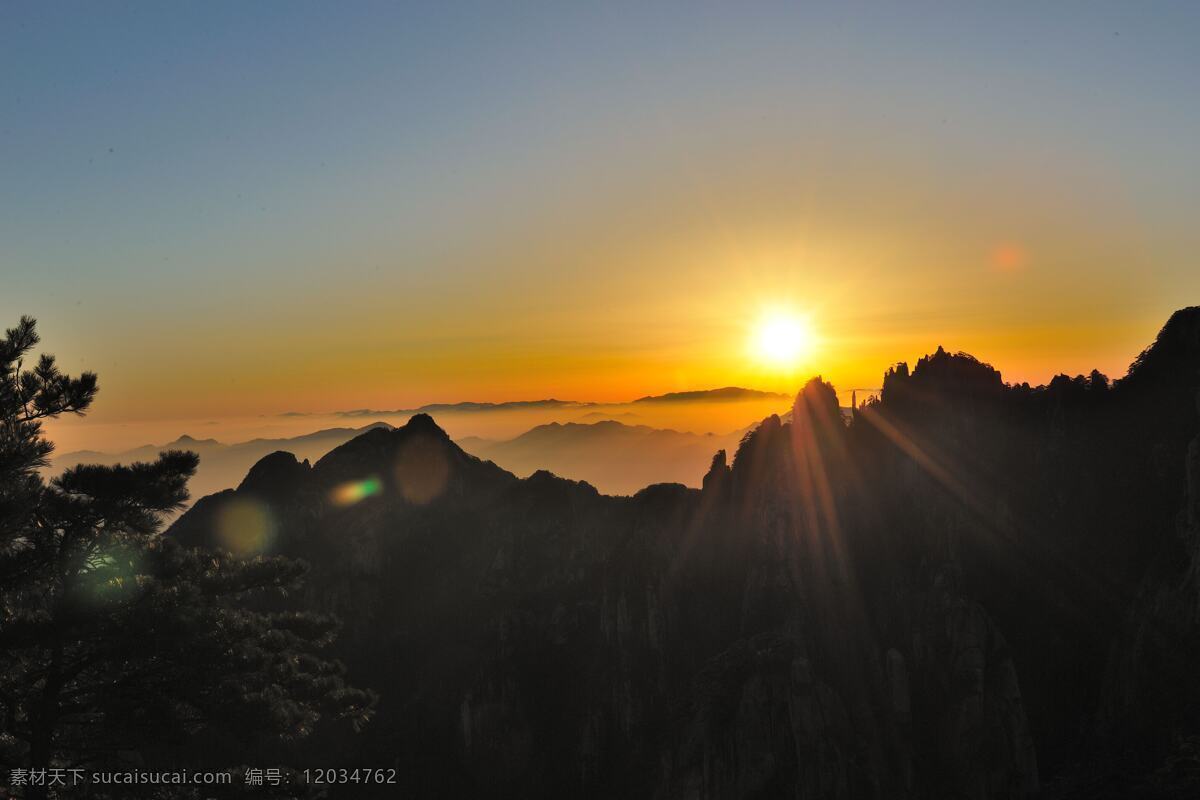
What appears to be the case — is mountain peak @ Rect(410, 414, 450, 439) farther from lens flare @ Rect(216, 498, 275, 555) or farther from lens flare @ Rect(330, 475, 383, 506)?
lens flare @ Rect(216, 498, 275, 555)

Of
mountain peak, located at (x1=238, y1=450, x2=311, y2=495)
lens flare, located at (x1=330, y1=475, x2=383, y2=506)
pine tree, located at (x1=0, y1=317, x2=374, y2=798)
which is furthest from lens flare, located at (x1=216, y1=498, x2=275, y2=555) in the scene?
pine tree, located at (x1=0, y1=317, x2=374, y2=798)

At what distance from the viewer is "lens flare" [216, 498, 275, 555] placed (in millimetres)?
90250

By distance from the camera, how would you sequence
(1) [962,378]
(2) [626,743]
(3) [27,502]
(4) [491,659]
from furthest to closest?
(4) [491,659], (2) [626,743], (1) [962,378], (3) [27,502]

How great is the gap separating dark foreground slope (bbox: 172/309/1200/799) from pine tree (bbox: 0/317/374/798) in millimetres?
40735

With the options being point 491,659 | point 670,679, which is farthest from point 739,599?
point 491,659

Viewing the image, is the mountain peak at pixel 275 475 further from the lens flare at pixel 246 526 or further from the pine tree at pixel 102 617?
the pine tree at pixel 102 617

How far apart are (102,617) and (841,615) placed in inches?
2048

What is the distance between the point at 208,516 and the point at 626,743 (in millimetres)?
54994

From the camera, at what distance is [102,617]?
83.5ft

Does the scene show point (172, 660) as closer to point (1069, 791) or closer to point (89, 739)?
point (89, 739)

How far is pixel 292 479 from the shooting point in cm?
9581

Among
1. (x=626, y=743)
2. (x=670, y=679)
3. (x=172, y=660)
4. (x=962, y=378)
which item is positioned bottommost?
(x=626, y=743)

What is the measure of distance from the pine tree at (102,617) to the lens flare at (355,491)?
66883mm

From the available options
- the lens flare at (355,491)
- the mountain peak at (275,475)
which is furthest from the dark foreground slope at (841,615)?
the lens flare at (355,491)
